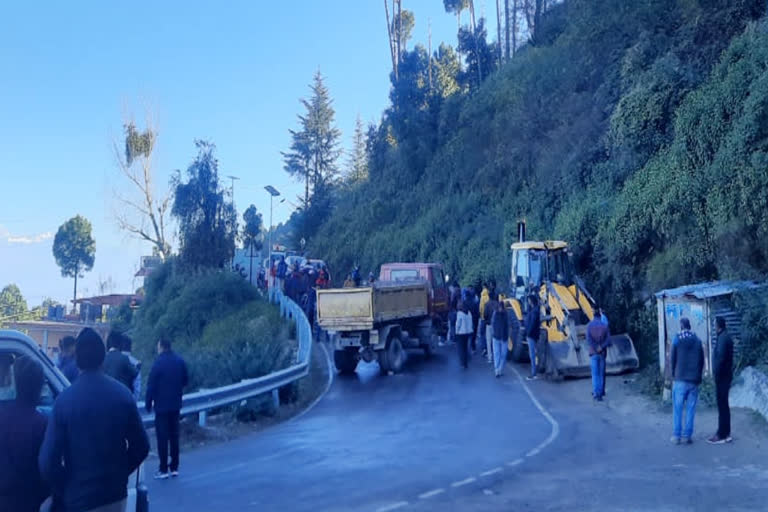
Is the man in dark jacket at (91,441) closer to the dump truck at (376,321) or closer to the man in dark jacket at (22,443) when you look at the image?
the man in dark jacket at (22,443)

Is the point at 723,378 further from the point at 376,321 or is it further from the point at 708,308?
the point at 376,321

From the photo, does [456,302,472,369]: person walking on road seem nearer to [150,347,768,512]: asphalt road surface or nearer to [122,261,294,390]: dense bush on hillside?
[150,347,768,512]: asphalt road surface

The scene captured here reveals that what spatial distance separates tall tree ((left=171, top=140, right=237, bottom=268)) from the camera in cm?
4347

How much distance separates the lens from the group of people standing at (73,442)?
449 centimetres

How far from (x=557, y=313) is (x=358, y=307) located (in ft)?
16.9

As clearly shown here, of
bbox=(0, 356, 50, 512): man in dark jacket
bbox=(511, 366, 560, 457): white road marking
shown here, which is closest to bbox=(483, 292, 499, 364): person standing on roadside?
bbox=(511, 366, 560, 457): white road marking

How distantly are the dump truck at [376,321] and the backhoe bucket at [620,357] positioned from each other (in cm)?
580

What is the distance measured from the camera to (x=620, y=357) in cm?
1938

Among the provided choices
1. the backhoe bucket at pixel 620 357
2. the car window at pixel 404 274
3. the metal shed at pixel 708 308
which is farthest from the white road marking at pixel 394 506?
the car window at pixel 404 274

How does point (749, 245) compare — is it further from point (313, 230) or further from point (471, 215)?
point (313, 230)

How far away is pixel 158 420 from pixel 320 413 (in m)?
6.36

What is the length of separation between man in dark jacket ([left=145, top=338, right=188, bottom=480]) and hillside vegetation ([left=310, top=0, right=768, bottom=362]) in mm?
12503

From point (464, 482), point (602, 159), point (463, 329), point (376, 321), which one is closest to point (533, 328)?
point (463, 329)

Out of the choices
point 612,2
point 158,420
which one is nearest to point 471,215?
point 612,2
